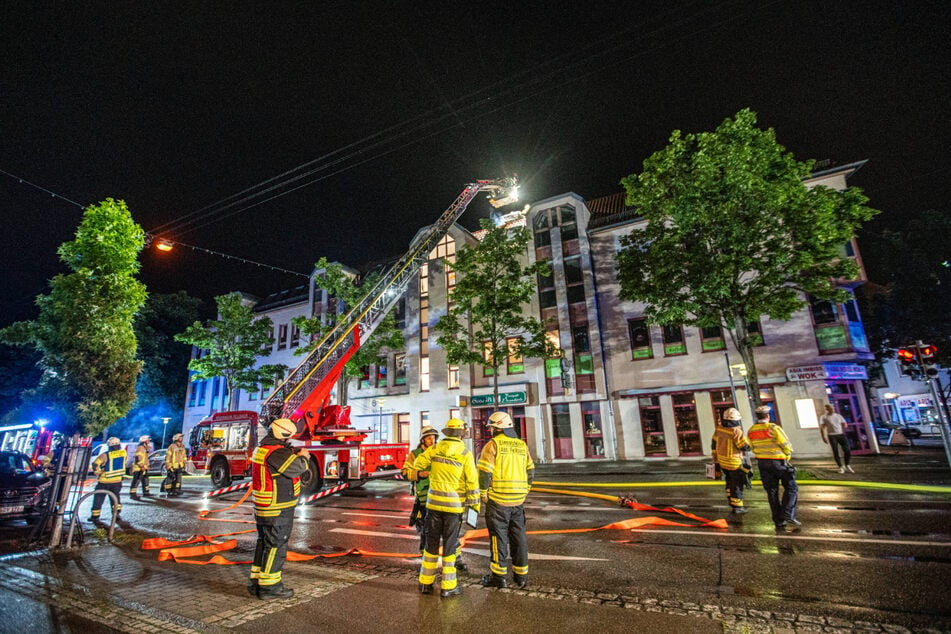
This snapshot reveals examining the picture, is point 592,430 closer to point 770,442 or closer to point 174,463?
point 770,442

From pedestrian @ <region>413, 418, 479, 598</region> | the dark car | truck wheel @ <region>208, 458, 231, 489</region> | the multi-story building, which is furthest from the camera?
the multi-story building

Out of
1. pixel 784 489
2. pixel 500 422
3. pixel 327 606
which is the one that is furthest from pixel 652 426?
pixel 327 606

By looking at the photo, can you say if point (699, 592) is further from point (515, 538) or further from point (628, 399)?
point (628, 399)

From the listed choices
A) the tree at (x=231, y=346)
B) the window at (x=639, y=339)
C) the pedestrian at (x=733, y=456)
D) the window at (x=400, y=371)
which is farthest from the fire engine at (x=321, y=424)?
the window at (x=639, y=339)

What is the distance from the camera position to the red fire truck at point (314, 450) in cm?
1338

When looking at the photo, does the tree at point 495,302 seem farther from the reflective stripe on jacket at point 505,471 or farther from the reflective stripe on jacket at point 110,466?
the reflective stripe on jacket at point 505,471

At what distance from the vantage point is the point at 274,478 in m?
5.05

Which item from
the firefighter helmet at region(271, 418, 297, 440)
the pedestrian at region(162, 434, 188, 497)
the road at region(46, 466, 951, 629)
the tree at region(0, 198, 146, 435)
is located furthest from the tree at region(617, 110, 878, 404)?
the pedestrian at region(162, 434, 188, 497)

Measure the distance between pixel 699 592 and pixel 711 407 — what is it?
1813 cm

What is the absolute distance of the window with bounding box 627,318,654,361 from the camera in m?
22.4

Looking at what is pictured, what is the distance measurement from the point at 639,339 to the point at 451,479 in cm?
1985

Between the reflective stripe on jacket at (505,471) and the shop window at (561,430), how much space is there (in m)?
18.9

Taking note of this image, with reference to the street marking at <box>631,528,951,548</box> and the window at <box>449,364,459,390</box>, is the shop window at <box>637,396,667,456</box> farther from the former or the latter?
the street marking at <box>631,528,951,548</box>

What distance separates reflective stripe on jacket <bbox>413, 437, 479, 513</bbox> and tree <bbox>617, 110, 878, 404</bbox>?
38.8 ft
